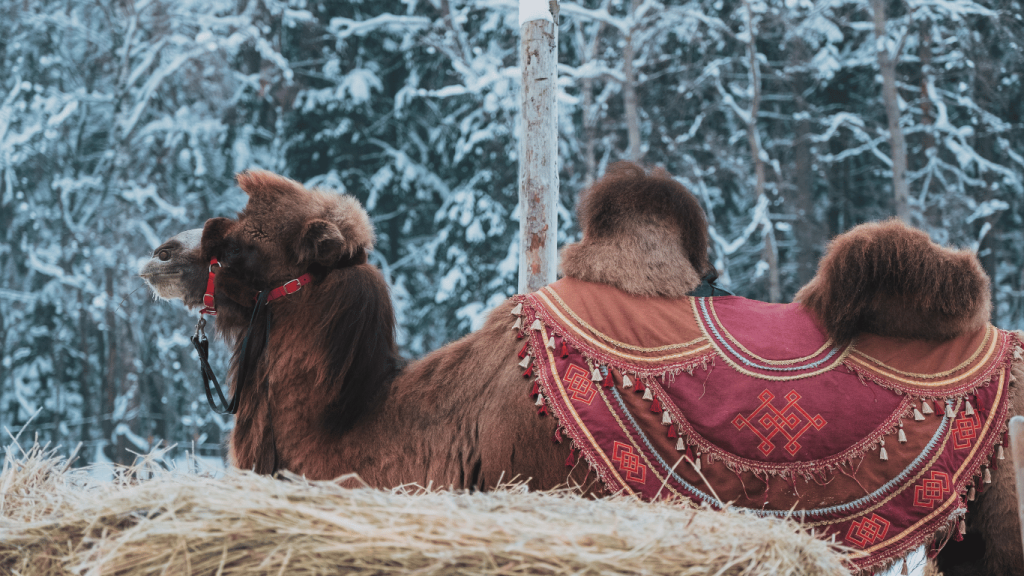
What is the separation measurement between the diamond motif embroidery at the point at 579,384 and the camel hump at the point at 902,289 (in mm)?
880

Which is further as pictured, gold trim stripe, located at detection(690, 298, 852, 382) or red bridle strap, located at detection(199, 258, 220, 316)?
red bridle strap, located at detection(199, 258, 220, 316)

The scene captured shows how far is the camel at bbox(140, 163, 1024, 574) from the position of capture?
261 cm

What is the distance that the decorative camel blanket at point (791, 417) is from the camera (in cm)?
259

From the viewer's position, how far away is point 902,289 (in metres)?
2.74

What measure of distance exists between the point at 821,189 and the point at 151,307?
10.5 meters

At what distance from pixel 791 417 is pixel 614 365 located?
0.61 metres

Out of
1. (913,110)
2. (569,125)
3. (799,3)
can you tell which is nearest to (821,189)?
(913,110)

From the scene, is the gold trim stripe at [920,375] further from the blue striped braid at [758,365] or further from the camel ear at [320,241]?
the camel ear at [320,241]

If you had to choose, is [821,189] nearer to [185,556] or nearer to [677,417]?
[677,417]

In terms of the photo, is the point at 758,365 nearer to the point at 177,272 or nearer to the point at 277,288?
the point at 277,288

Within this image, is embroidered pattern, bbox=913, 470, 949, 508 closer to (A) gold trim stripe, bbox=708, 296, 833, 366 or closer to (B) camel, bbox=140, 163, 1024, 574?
(B) camel, bbox=140, 163, 1024, 574

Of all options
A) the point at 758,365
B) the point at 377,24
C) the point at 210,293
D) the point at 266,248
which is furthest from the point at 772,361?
the point at 377,24

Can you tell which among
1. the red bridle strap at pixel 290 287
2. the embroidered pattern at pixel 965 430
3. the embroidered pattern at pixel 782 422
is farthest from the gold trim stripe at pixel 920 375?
the red bridle strap at pixel 290 287

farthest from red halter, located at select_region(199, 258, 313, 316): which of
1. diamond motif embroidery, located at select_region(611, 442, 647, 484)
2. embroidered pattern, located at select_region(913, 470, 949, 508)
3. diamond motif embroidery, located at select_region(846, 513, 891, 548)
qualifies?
embroidered pattern, located at select_region(913, 470, 949, 508)
